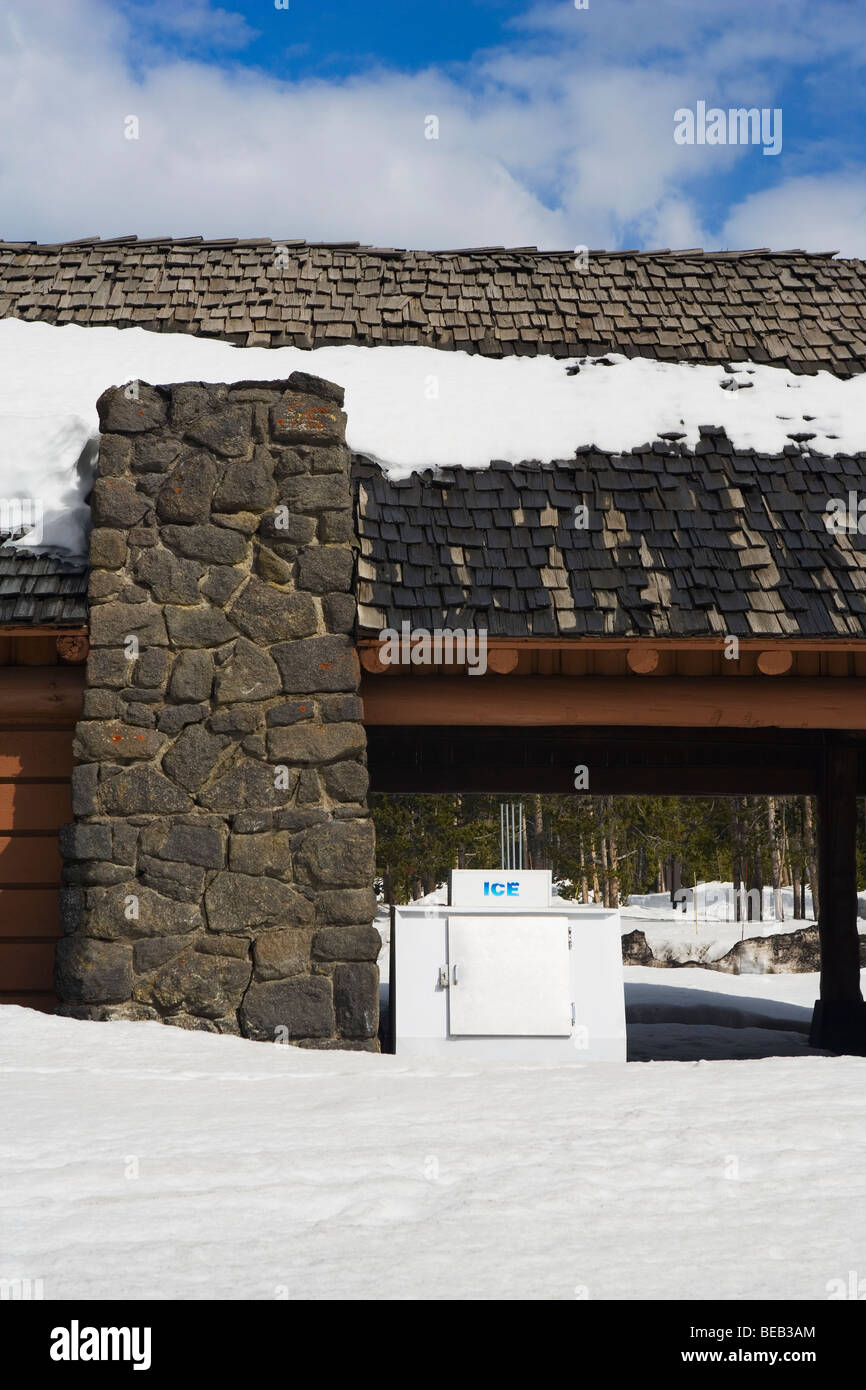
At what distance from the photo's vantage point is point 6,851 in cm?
693

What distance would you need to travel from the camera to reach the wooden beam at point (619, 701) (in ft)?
23.0

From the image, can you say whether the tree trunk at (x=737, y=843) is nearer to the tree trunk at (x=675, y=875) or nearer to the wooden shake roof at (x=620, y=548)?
the tree trunk at (x=675, y=875)

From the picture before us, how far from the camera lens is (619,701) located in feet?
23.2

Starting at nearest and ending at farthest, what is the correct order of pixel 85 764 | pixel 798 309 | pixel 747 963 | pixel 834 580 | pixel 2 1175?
pixel 2 1175, pixel 85 764, pixel 834 580, pixel 798 309, pixel 747 963

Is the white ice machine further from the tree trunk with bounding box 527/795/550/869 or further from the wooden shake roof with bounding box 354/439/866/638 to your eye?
the tree trunk with bounding box 527/795/550/869

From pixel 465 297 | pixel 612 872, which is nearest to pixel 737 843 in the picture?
pixel 612 872

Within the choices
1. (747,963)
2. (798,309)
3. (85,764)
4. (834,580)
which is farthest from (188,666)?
(747,963)

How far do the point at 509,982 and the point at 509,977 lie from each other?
3cm

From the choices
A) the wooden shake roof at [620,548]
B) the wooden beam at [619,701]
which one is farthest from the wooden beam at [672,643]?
the wooden beam at [619,701]

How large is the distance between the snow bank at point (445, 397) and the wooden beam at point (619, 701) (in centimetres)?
146

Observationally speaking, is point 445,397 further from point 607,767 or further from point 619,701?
point 607,767

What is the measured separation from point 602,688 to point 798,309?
15.8 feet

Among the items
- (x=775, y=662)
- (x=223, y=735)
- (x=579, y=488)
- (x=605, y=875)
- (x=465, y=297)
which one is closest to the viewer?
(x=223, y=735)
